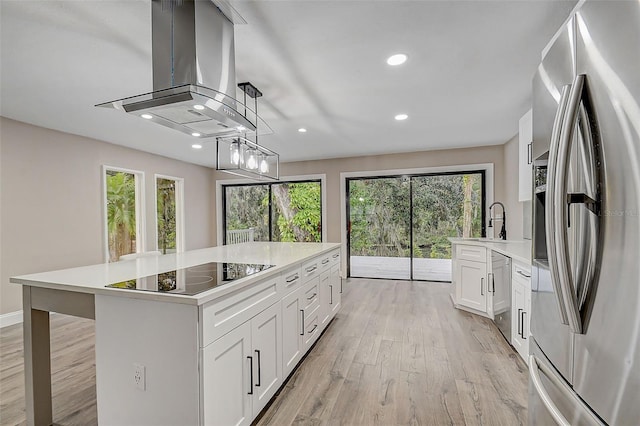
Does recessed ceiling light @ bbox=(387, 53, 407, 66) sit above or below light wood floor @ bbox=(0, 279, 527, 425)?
above

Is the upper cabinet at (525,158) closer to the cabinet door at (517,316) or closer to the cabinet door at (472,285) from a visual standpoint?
the cabinet door at (472,285)

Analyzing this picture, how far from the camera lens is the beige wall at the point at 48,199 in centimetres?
345

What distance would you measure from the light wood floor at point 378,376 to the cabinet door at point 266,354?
14 cm

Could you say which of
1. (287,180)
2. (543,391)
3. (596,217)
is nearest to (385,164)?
(287,180)

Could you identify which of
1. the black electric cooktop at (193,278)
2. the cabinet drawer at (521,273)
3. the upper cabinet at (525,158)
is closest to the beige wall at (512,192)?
the upper cabinet at (525,158)

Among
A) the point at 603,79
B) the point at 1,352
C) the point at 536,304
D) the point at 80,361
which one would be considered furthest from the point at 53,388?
the point at 603,79

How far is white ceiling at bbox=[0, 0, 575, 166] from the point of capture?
5.58ft

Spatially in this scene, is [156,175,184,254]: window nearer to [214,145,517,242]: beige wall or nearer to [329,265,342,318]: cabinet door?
[214,145,517,242]: beige wall

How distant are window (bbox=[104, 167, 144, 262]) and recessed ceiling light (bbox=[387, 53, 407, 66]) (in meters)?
4.49

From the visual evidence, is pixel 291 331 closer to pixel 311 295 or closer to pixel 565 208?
pixel 311 295

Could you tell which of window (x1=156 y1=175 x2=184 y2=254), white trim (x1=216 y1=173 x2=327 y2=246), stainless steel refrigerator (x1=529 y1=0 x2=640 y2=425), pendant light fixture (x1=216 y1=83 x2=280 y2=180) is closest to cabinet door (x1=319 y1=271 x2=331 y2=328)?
pendant light fixture (x1=216 y1=83 x2=280 y2=180)

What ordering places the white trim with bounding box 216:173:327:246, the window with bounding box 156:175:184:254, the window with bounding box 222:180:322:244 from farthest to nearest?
the window with bounding box 222:180:322:244, the white trim with bounding box 216:173:327:246, the window with bounding box 156:175:184:254

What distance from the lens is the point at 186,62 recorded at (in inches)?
62.0

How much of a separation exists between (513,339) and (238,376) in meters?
2.48
